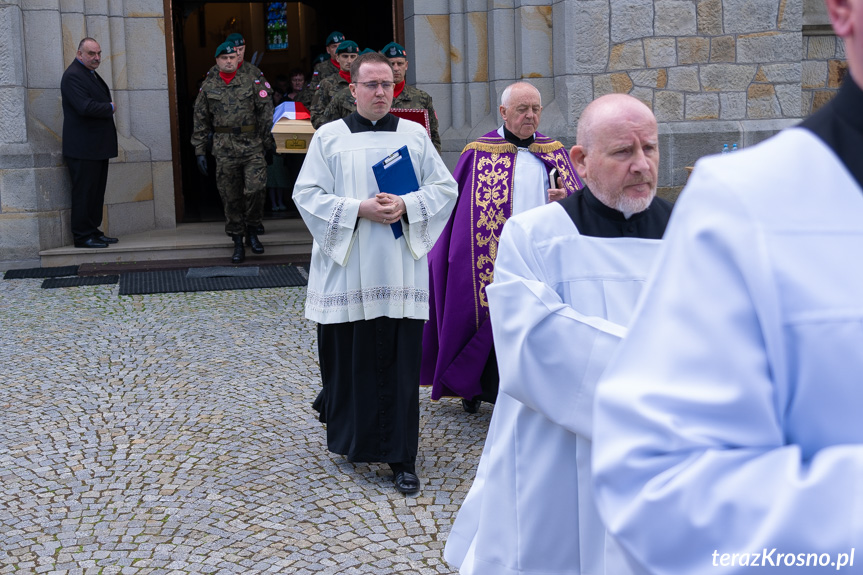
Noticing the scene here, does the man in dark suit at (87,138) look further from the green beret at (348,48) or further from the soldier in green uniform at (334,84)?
the green beret at (348,48)

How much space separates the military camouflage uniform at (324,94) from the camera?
9.01m

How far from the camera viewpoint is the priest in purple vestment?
17.1 ft

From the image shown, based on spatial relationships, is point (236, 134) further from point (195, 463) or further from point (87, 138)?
point (195, 463)

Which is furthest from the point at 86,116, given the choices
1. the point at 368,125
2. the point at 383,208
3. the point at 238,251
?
the point at 383,208

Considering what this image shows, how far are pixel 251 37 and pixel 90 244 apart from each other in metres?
9.47

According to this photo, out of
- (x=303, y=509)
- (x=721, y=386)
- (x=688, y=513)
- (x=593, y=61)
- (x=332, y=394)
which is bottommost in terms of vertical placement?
(x=303, y=509)

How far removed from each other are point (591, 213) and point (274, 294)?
6196 millimetres

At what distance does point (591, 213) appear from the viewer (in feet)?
8.44

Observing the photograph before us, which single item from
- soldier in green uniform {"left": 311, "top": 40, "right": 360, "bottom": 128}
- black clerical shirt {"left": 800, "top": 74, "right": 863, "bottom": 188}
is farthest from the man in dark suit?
black clerical shirt {"left": 800, "top": 74, "right": 863, "bottom": 188}

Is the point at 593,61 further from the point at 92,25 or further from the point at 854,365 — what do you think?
the point at 854,365

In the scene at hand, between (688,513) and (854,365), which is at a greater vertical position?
(854,365)

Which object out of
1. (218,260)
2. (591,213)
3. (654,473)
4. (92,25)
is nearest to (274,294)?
(218,260)

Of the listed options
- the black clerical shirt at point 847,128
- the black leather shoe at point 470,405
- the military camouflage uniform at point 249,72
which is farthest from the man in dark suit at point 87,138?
the black clerical shirt at point 847,128

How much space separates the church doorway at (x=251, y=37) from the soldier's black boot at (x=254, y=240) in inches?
86.7
